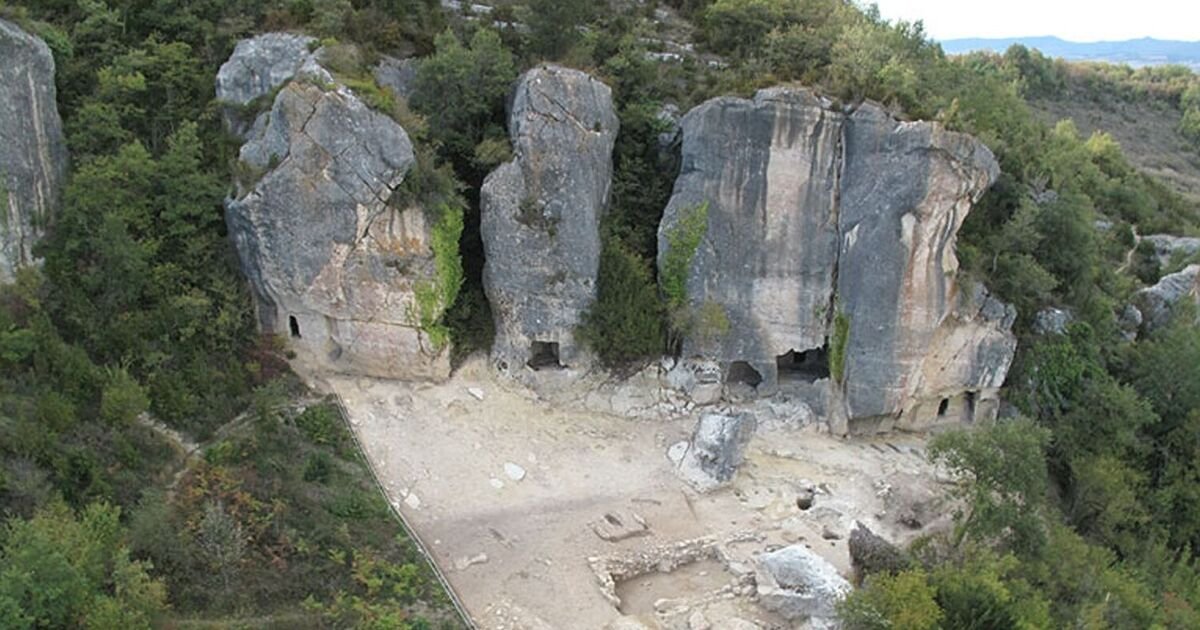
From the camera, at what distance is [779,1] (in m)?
29.2

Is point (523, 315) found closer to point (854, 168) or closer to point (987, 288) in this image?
point (854, 168)

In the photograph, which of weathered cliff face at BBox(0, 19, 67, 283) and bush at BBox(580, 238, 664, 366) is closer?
weathered cliff face at BBox(0, 19, 67, 283)

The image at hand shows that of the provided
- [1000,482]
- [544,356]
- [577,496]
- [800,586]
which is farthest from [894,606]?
[544,356]

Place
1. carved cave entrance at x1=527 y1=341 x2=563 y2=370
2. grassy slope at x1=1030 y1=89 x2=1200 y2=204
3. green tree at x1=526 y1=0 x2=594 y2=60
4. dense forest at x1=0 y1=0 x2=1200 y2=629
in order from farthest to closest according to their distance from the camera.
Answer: grassy slope at x1=1030 y1=89 x2=1200 y2=204, green tree at x1=526 y1=0 x2=594 y2=60, carved cave entrance at x1=527 y1=341 x2=563 y2=370, dense forest at x1=0 y1=0 x2=1200 y2=629

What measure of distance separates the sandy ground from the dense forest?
1.27 m

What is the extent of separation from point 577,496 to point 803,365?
9478 mm

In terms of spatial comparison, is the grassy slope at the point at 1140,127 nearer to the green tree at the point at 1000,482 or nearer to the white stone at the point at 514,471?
the green tree at the point at 1000,482

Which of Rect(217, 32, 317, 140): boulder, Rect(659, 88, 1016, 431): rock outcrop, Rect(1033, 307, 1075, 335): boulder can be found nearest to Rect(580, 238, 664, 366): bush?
Rect(659, 88, 1016, 431): rock outcrop

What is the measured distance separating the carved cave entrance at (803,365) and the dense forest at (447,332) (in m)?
4.13

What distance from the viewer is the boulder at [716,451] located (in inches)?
869

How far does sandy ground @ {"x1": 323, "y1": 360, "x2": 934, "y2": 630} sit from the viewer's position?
18094 millimetres

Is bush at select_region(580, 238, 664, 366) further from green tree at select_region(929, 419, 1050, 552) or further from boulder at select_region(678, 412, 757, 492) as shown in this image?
green tree at select_region(929, 419, 1050, 552)

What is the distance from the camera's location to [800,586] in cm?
1792

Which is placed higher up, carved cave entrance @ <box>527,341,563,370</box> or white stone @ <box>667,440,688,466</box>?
carved cave entrance @ <box>527,341,563,370</box>
